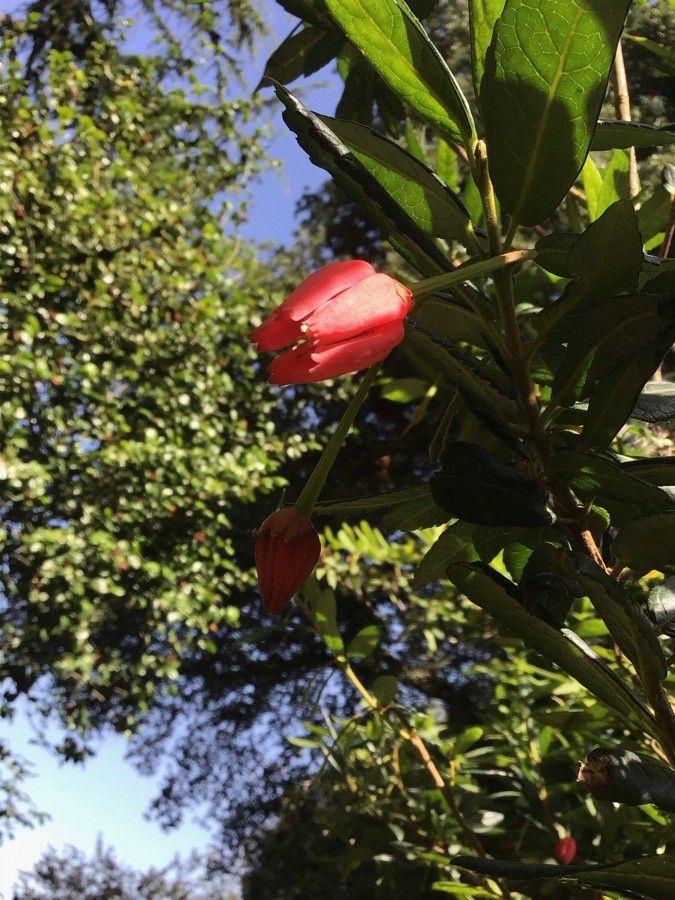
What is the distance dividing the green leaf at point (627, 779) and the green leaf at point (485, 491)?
0.38ft

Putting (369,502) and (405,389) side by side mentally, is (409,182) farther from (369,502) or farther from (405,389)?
(405,389)

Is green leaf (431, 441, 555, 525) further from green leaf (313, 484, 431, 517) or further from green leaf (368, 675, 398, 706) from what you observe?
green leaf (368, 675, 398, 706)

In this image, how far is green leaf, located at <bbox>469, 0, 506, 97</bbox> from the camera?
0.42 m

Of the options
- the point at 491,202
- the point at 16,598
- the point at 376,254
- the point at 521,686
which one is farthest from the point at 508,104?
the point at 376,254

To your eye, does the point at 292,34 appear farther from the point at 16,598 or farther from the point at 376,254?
the point at 376,254

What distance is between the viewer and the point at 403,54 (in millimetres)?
415

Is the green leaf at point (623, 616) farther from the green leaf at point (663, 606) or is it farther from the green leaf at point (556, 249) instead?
the green leaf at point (556, 249)

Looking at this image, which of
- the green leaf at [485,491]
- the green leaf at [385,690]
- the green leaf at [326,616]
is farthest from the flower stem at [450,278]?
the green leaf at [385,690]

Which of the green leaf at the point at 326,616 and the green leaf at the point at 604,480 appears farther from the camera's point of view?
the green leaf at the point at 326,616

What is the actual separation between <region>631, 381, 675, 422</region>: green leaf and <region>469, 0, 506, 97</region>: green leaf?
0.21 meters

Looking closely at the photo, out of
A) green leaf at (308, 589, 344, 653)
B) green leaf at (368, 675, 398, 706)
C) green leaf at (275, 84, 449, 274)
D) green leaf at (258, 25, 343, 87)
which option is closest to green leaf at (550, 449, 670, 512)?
green leaf at (275, 84, 449, 274)

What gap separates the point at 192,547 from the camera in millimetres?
3451

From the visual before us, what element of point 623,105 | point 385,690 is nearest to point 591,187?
point 623,105

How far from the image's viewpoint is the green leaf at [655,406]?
0.48 meters
